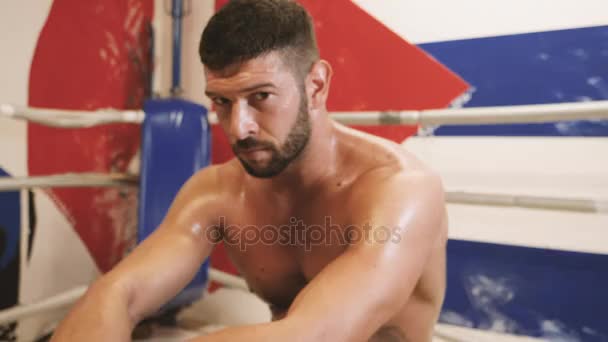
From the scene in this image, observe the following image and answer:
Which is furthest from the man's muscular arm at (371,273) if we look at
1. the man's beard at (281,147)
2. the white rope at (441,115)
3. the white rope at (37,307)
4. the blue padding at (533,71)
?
the white rope at (37,307)

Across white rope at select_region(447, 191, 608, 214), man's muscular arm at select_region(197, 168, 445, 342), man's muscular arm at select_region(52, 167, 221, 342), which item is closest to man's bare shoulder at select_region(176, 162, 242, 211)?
man's muscular arm at select_region(52, 167, 221, 342)

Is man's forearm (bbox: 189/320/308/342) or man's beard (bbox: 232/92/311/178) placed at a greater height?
man's beard (bbox: 232/92/311/178)

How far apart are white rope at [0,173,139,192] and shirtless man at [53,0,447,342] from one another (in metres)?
0.46

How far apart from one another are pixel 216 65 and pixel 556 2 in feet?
2.91

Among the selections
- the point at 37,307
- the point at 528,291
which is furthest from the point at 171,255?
the point at 528,291

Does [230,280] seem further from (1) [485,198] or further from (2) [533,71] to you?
(2) [533,71]

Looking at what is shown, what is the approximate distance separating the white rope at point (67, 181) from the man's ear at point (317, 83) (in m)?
0.75

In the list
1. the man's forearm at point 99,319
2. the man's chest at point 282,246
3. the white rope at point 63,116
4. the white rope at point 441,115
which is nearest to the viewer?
the man's forearm at point 99,319

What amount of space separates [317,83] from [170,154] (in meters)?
0.72

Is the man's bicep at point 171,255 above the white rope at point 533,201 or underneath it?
underneath

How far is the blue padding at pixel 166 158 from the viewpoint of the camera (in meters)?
1.26

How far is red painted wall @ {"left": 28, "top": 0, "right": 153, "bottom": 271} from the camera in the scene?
4.25 ft

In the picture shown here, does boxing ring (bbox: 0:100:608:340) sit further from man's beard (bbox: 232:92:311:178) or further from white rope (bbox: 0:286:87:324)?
man's beard (bbox: 232:92:311:178)

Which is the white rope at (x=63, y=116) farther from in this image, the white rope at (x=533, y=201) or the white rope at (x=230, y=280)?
the white rope at (x=533, y=201)
